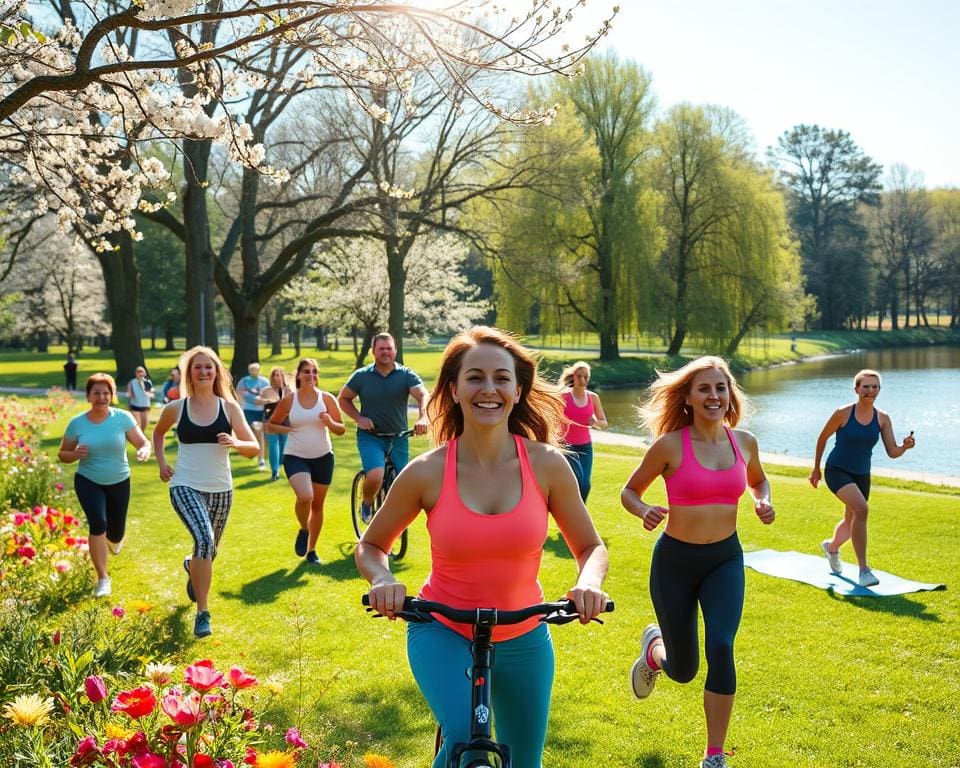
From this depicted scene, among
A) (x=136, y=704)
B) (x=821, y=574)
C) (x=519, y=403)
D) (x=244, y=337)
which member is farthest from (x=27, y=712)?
(x=244, y=337)

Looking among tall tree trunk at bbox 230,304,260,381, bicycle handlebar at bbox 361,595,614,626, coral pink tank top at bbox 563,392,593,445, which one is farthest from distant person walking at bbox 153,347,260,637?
tall tree trunk at bbox 230,304,260,381

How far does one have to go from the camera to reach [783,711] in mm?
5105

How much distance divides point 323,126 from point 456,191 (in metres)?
5.39

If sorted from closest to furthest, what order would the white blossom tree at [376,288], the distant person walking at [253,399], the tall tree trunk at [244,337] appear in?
the distant person walking at [253,399] → the tall tree trunk at [244,337] → the white blossom tree at [376,288]

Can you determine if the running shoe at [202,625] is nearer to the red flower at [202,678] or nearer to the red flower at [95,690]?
the red flower at [95,690]

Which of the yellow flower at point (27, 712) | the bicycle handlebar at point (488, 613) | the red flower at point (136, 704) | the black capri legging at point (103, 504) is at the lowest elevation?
the black capri legging at point (103, 504)

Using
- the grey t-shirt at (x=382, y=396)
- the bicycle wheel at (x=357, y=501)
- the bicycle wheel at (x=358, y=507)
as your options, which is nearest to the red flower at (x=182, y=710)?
the bicycle wheel at (x=358, y=507)

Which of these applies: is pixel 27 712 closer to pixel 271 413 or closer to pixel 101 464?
pixel 101 464

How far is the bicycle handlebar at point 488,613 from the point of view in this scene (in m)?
2.68

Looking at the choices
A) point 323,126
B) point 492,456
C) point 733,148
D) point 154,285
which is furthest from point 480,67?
point 154,285

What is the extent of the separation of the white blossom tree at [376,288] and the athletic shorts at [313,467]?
3072cm

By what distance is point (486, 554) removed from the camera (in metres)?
3.04

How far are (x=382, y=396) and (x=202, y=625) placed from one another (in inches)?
124

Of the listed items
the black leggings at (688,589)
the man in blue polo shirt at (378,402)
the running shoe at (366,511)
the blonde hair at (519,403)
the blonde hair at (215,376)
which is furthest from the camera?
the running shoe at (366,511)
